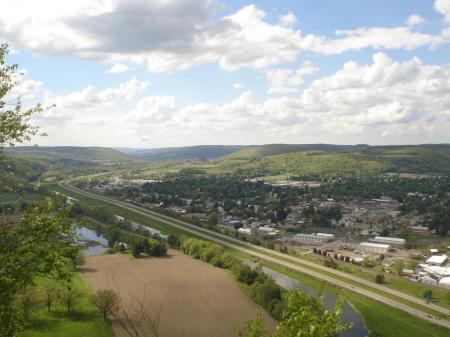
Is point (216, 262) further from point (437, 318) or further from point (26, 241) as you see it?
point (26, 241)

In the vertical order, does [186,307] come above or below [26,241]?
below

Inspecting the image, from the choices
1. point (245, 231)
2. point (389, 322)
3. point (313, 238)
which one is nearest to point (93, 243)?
point (245, 231)

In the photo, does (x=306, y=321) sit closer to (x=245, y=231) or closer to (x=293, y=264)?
(x=293, y=264)

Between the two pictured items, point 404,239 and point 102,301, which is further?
point 404,239

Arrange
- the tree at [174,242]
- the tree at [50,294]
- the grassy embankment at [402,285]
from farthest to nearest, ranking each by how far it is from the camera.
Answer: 1. the tree at [174,242]
2. the grassy embankment at [402,285]
3. the tree at [50,294]

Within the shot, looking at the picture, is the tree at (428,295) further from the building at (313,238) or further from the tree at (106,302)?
the tree at (106,302)

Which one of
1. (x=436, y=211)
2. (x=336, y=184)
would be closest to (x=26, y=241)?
(x=436, y=211)

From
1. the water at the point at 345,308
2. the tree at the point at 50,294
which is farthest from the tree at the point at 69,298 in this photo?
the water at the point at 345,308
